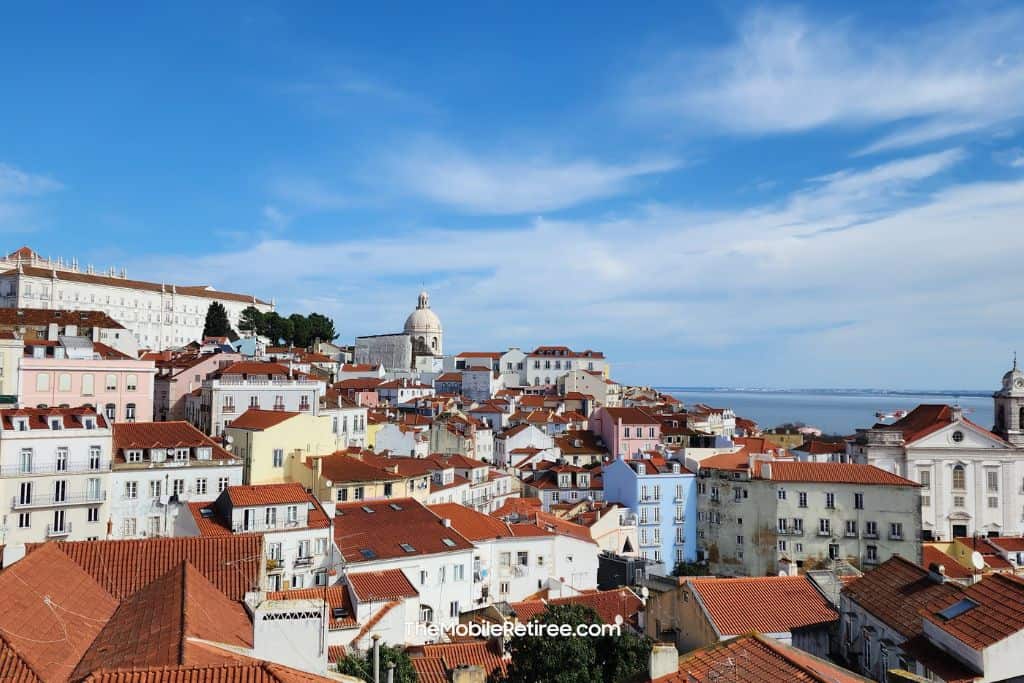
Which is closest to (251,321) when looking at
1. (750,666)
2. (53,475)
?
(53,475)

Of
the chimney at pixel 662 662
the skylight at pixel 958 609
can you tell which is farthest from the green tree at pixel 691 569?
the chimney at pixel 662 662

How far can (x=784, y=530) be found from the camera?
45031mm

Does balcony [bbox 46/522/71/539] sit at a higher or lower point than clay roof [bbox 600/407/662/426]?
lower

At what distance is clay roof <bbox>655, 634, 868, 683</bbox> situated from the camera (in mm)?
10672

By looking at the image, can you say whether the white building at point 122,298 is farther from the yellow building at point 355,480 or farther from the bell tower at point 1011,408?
the bell tower at point 1011,408

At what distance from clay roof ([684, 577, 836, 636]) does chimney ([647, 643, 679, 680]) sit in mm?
7030

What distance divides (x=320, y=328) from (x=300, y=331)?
399 cm

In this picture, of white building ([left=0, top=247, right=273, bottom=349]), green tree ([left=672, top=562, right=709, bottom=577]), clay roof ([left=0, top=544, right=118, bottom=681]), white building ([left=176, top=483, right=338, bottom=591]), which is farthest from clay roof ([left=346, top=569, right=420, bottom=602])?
white building ([left=0, top=247, right=273, bottom=349])

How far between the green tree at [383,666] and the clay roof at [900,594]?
Result: 409 inches

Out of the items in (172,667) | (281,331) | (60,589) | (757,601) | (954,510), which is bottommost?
(954,510)

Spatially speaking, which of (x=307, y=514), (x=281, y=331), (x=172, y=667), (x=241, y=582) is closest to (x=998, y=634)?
(x=172, y=667)

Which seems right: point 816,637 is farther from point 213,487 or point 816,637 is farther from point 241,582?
point 213,487

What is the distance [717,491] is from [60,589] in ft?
132

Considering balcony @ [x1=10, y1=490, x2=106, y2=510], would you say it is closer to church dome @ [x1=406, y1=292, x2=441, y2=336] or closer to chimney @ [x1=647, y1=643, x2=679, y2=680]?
chimney @ [x1=647, y1=643, x2=679, y2=680]
